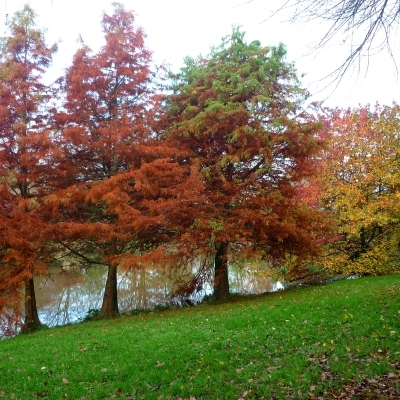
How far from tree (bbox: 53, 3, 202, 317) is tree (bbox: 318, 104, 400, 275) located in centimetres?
674

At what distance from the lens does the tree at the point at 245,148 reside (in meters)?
10.8

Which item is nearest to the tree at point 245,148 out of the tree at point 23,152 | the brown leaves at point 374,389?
the tree at point 23,152

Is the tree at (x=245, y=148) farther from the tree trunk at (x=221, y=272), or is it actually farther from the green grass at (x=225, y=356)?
the green grass at (x=225, y=356)

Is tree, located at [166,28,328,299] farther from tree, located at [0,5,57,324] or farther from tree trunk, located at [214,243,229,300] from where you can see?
tree, located at [0,5,57,324]

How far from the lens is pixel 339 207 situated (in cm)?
1477

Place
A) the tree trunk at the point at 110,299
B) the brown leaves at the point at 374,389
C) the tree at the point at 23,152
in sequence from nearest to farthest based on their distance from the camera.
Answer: the brown leaves at the point at 374,389 < the tree at the point at 23,152 < the tree trunk at the point at 110,299

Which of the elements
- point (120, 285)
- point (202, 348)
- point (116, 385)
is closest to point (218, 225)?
point (202, 348)

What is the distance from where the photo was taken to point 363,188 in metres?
14.7

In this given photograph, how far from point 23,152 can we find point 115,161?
2749 millimetres

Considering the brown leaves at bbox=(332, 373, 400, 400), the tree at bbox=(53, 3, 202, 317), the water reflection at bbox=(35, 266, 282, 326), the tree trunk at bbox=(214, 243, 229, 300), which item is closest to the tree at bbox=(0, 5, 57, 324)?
the tree at bbox=(53, 3, 202, 317)

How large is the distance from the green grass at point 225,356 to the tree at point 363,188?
17.7ft

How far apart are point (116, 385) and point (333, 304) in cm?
555

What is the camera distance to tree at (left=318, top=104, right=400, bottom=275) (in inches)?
544

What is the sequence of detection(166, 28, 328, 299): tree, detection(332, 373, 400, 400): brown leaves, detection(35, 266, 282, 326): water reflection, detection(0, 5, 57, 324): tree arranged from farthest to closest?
detection(35, 266, 282, 326): water reflection → detection(166, 28, 328, 299): tree → detection(0, 5, 57, 324): tree → detection(332, 373, 400, 400): brown leaves
